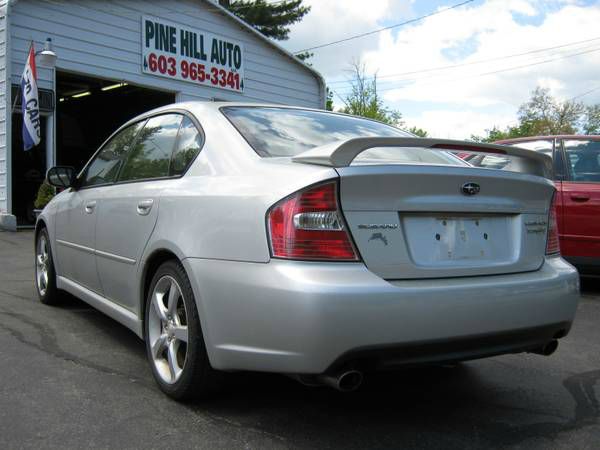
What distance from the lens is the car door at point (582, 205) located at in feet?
18.8

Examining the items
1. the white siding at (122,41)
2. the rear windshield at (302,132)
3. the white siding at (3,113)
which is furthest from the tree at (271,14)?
the rear windshield at (302,132)

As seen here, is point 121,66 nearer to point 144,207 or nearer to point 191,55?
point 191,55

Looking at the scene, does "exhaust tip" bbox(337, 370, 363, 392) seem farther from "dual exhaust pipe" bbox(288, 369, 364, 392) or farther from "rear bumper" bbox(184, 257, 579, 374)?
"rear bumper" bbox(184, 257, 579, 374)

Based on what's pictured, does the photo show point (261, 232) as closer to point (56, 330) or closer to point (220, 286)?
point (220, 286)

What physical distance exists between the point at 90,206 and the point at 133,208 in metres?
0.80

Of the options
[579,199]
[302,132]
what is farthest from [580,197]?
[302,132]

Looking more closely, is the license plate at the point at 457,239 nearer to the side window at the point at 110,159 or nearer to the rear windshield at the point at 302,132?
the rear windshield at the point at 302,132

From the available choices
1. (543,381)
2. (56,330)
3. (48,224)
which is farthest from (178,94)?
(543,381)

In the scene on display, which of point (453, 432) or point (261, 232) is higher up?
point (261, 232)

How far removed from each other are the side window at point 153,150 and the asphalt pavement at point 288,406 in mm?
1092

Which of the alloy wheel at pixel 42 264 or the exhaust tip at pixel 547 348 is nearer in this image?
the exhaust tip at pixel 547 348

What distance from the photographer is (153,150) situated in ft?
11.5

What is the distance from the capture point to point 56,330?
4.14 meters

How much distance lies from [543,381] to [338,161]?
75.3 inches
